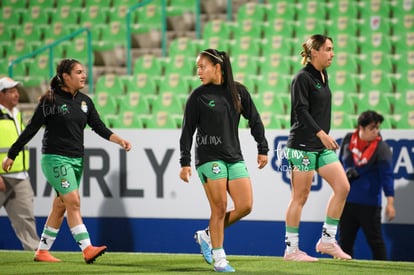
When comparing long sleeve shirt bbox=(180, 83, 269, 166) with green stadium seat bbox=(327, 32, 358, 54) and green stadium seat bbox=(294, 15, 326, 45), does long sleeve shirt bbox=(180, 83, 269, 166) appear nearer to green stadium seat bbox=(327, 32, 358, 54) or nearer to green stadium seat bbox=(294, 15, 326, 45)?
green stadium seat bbox=(327, 32, 358, 54)

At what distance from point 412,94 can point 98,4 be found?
6.11 metres

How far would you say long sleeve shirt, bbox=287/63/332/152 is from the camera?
7.63 metres

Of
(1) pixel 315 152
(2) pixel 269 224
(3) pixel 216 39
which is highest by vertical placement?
(3) pixel 216 39

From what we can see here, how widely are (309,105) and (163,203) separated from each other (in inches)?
118

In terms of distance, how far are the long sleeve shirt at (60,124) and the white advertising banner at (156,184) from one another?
2340 mm

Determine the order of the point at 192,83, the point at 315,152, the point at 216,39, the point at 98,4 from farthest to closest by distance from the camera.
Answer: the point at 98,4 → the point at 216,39 → the point at 192,83 → the point at 315,152

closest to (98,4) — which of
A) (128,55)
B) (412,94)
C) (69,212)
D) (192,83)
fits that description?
(128,55)

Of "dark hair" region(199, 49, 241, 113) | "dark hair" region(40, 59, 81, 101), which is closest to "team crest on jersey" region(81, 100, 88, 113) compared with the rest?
"dark hair" region(40, 59, 81, 101)

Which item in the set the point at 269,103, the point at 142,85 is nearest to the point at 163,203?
the point at 269,103

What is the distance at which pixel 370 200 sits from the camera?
370 inches

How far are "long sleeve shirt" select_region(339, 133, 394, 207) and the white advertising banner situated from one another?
0.50 meters

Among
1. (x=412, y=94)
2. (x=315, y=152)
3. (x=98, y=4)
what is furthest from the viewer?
(x=98, y=4)

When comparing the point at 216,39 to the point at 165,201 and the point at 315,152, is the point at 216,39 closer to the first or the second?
the point at 165,201

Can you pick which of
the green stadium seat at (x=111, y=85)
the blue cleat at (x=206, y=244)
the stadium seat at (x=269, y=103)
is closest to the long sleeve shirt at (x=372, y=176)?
the blue cleat at (x=206, y=244)
